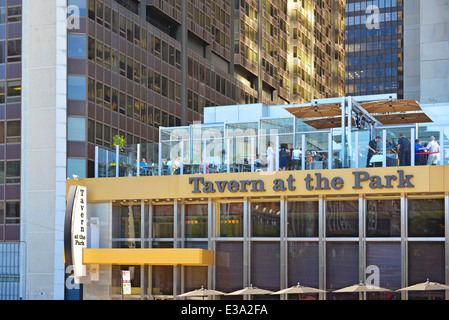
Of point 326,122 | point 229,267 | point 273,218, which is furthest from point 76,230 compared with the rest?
point 326,122

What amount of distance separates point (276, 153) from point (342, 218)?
3.83 m

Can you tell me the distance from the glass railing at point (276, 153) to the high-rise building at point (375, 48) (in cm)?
13881

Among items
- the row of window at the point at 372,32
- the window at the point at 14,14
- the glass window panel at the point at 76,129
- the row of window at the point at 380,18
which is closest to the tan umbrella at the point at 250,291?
the glass window panel at the point at 76,129

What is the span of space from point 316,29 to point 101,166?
312 ft

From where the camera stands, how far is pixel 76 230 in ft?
113

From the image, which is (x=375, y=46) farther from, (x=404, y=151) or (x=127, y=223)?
(x=404, y=151)

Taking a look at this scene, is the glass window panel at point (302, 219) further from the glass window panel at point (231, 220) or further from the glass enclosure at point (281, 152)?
the glass window panel at point (231, 220)

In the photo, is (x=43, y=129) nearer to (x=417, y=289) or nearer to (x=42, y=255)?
(x=42, y=255)

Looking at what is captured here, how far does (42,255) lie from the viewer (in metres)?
50.8

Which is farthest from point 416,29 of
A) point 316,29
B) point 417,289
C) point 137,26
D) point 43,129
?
point 316,29

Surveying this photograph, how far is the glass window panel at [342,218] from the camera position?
31.2m

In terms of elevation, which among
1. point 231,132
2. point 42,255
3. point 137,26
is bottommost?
point 42,255

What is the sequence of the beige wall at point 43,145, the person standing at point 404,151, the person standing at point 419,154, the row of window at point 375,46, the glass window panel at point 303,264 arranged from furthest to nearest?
1. the row of window at point 375,46
2. the beige wall at point 43,145
3. the glass window panel at point 303,264
4. the person standing at point 404,151
5. the person standing at point 419,154

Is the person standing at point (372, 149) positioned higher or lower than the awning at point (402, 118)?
lower
